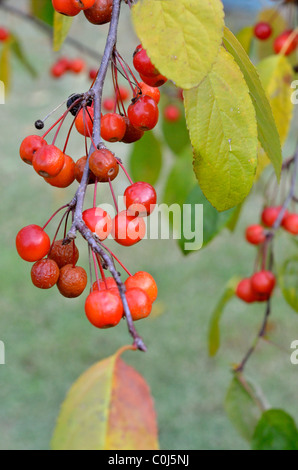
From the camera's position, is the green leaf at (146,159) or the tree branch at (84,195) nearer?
the tree branch at (84,195)

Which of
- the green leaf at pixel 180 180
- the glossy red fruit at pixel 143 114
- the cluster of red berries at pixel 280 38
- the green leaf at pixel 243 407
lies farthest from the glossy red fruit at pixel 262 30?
the glossy red fruit at pixel 143 114

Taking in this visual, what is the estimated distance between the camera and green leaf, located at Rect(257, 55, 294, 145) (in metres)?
1.17

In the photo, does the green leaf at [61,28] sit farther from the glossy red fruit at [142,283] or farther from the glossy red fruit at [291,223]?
the glossy red fruit at [291,223]

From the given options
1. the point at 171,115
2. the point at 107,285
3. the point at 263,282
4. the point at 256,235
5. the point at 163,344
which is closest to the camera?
the point at 107,285

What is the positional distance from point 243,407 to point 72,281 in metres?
0.77

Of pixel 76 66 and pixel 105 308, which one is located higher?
pixel 76 66

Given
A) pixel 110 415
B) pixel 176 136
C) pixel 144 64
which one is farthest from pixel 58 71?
pixel 110 415

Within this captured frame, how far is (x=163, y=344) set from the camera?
3.35 meters

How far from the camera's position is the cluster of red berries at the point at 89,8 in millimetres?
633

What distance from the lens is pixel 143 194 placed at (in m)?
0.59

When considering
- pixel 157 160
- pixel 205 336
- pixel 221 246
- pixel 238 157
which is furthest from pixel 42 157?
pixel 221 246

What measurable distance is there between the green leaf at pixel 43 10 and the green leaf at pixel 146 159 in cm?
42

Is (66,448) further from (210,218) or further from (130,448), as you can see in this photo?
(210,218)

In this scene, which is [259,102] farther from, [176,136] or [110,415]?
[176,136]
